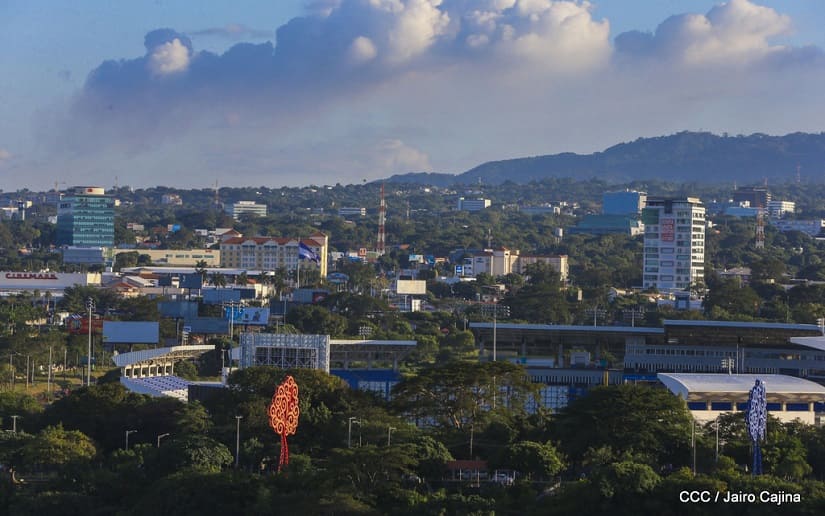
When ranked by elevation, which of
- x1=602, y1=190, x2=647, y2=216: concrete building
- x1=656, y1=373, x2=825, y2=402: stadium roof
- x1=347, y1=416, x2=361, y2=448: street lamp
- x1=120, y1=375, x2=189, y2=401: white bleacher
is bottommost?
x1=120, y1=375, x2=189, y2=401: white bleacher

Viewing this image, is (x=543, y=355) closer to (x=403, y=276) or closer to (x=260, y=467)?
(x=260, y=467)

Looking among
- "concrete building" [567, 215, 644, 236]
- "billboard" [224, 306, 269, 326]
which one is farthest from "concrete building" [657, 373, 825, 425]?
"concrete building" [567, 215, 644, 236]

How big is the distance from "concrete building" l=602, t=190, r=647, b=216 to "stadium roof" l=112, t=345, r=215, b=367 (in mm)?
133462

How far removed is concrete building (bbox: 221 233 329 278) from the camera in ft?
419

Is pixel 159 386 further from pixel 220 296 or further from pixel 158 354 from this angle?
pixel 220 296

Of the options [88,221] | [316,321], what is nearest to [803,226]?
[88,221]

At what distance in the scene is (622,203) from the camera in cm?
19538

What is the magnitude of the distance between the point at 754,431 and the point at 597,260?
110 meters

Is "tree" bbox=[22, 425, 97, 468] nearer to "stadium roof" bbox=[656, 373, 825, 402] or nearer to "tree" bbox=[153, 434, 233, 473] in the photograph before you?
"tree" bbox=[153, 434, 233, 473]

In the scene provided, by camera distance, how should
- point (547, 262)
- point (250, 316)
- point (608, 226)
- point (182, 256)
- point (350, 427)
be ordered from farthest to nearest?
point (608, 226) → point (182, 256) → point (547, 262) → point (250, 316) → point (350, 427)

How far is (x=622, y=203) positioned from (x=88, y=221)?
249ft

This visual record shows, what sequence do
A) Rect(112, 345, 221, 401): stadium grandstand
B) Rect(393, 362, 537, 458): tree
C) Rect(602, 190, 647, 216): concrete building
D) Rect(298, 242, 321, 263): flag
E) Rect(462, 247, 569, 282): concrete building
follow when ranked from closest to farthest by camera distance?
Rect(393, 362, 537, 458): tree
Rect(112, 345, 221, 401): stadium grandstand
Rect(298, 242, 321, 263): flag
Rect(462, 247, 569, 282): concrete building
Rect(602, 190, 647, 216): concrete building

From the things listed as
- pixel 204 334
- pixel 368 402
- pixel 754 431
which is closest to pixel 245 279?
pixel 204 334

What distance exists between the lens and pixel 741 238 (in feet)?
500
